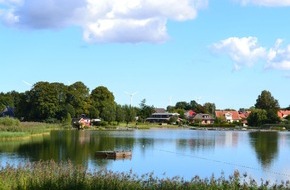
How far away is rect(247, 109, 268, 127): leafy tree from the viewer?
133500 mm

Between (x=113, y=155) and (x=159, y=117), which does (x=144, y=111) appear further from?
(x=113, y=155)

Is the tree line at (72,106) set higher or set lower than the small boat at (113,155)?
higher

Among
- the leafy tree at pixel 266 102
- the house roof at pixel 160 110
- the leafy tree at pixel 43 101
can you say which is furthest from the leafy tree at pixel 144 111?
the leafy tree at pixel 43 101

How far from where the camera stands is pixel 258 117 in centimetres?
13425

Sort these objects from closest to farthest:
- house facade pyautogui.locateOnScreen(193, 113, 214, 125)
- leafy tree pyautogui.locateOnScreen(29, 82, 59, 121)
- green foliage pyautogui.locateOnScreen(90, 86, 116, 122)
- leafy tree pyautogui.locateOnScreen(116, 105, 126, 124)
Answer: leafy tree pyautogui.locateOnScreen(29, 82, 59, 121)
green foliage pyautogui.locateOnScreen(90, 86, 116, 122)
leafy tree pyautogui.locateOnScreen(116, 105, 126, 124)
house facade pyautogui.locateOnScreen(193, 113, 214, 125)

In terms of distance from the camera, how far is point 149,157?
147 ft

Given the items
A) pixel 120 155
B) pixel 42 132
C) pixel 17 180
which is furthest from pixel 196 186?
pixel 42 132

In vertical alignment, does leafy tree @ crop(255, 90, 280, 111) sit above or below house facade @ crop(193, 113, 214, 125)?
above

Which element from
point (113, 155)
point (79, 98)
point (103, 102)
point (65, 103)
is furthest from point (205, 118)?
point (113, 155)

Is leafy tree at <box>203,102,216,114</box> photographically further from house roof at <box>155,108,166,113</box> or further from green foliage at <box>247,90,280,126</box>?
green foliage at <box>247,90,280,126</box>

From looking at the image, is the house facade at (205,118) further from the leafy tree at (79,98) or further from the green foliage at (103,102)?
the leafy tree at (79,98)

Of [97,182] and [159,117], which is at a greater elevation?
[159,117]

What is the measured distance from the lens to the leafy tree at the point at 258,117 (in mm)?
133500

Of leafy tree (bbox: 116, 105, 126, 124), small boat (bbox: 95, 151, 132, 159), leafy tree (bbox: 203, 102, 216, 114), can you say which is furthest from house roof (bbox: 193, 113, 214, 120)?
small boat (bbox: 95, 151, 132, 159)
